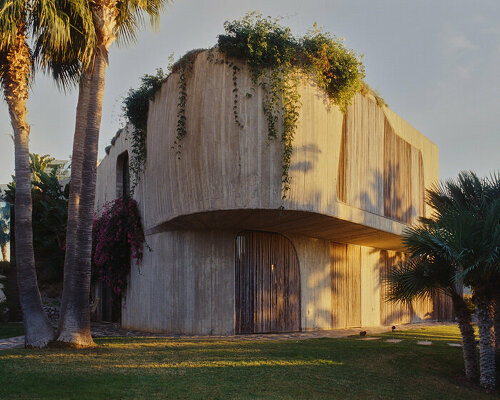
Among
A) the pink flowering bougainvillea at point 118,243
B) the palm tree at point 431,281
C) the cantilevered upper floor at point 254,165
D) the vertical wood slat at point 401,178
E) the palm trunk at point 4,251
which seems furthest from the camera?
the palm trunk at point 4,251

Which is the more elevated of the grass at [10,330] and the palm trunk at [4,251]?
the palm trunk at [4,251]

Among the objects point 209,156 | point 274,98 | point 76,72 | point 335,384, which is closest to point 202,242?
point 209,156

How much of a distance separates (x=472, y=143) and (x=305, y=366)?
10.5 meters

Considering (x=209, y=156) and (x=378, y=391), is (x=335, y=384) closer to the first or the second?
(x=378, y=391)

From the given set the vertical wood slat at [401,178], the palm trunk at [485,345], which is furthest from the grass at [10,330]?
the vertical wood slat at [401,178]

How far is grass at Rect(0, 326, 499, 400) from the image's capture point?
6863 mm

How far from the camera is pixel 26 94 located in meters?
10.5

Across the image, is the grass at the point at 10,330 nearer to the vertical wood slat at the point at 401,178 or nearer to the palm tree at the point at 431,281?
the palm tree at the point at 431,281

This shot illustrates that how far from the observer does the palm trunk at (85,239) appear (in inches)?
388

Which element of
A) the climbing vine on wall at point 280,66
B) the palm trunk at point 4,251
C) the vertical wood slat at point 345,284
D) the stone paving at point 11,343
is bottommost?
the stone paving at point 11,343

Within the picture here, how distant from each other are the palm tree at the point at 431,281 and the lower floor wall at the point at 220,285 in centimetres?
541

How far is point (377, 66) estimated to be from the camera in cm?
1393

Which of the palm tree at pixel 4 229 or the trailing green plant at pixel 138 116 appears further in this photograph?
the palm tree at pixel 4 229

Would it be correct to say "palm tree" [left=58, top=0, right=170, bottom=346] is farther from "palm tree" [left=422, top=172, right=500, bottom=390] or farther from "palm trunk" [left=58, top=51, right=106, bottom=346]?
"palm tree" [left=422, top=172, right=500, bottom=390]
